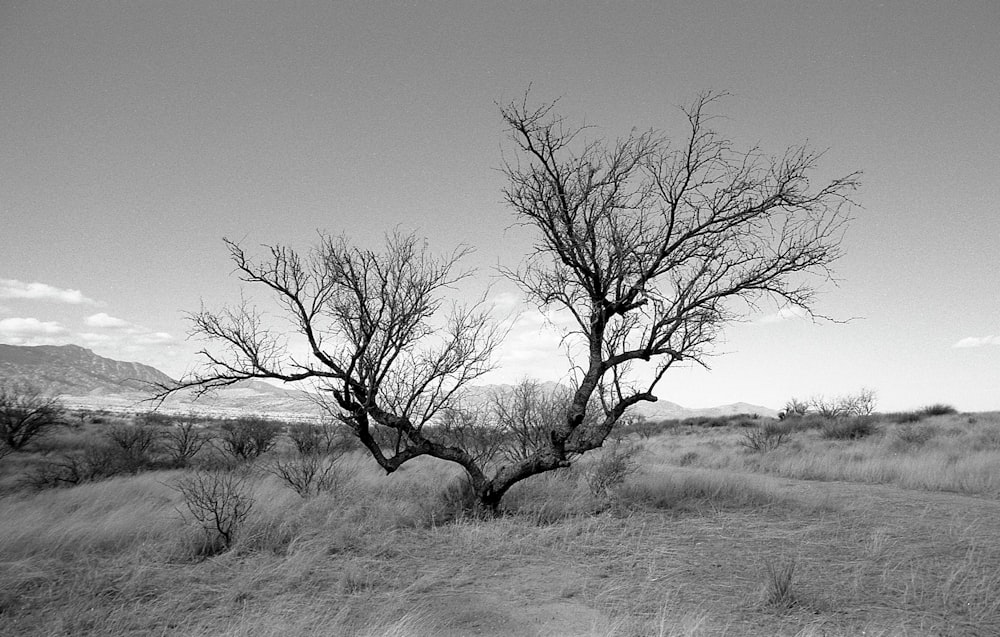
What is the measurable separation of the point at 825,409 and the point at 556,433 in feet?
102

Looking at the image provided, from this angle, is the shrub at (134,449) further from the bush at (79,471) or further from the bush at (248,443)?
the bush at (248,443)

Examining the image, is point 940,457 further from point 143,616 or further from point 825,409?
point 825,409

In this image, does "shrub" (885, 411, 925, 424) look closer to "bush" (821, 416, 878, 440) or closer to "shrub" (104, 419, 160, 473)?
"bush" (821, 416, 878, 440)

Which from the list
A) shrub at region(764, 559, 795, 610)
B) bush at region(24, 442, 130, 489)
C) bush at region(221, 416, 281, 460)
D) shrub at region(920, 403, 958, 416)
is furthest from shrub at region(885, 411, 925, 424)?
bush at region(24, 442, 130, 489)

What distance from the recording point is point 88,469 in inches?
497

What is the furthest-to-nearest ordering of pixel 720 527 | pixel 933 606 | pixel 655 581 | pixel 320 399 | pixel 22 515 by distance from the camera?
pixel 320 399 < pixel 22 515 < pixel 720 527 < pixel 655 581 < pixel 933 606

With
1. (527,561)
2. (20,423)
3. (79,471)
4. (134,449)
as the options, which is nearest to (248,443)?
(134,449)

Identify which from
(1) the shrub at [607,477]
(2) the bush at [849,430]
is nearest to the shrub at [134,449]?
(1) the shrub at [607,477]

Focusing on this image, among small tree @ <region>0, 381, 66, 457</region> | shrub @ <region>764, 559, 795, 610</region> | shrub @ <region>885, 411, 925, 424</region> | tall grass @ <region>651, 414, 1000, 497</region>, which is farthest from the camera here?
shrub @ <region>885, 411, 925, 424</region>

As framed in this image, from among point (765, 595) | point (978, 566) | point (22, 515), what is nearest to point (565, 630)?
point (765, 595)

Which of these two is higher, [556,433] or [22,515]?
[556,433]

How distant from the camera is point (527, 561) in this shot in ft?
19.2

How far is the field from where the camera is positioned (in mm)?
4199

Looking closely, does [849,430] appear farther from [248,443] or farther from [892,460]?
[248,443]
